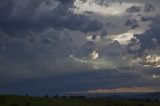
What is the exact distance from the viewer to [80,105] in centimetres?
19738

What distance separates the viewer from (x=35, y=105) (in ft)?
624

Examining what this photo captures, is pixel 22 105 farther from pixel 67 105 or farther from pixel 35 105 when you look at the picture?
pixel 67 105

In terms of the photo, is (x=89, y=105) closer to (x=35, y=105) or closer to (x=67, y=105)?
(x=67, y=105)

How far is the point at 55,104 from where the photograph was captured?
649 ft

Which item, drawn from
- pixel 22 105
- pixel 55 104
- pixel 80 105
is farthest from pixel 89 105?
pixel 22 105

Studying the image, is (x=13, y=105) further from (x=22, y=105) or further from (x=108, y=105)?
(x=108, y=105)

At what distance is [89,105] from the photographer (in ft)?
654

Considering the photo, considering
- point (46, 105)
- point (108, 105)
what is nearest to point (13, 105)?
point (46, 105)

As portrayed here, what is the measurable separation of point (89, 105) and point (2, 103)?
44841 millimetres

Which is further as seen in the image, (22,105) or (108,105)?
(108,105)

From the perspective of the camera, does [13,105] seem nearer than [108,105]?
Yes

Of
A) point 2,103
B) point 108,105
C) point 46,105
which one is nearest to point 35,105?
point 46,105

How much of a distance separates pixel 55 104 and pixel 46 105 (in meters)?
7.08

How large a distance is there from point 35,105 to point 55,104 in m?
12.1
